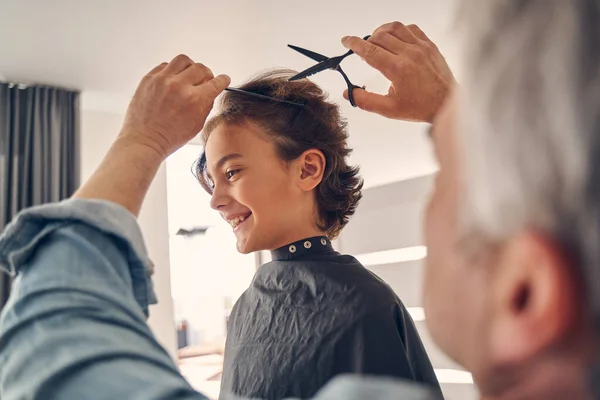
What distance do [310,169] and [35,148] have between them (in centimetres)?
205

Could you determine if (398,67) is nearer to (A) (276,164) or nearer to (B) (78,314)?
(A) (276,164)

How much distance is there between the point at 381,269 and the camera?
3.25m

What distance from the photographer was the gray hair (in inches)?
12.5

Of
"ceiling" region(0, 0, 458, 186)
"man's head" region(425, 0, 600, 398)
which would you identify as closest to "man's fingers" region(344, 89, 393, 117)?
"man's head" region(425, 0, 600, 398)

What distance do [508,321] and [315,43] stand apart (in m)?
2.42

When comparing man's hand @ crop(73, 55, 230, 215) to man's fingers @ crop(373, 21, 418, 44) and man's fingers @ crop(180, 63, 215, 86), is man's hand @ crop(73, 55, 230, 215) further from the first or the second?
man's fingers @ crop(373, 21, 418, 44)

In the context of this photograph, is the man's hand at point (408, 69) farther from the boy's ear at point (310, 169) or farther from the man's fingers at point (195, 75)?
the boy's ear at point (310, 169)

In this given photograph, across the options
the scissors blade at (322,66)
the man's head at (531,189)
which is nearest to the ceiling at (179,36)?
the scissors blade at (322,66)

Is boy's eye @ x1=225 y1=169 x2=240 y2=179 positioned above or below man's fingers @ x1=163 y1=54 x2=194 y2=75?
below

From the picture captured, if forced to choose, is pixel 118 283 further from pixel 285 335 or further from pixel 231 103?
pixel 231 103

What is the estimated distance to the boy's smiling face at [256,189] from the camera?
1.35 metres

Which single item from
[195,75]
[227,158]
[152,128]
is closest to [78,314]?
[152,128]

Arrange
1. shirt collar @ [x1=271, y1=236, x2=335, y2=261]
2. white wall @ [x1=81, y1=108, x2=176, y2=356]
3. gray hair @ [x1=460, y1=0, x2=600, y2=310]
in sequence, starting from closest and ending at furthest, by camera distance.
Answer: gray hair @ [x1=460, y1=0, x2=600, y2=310] < shirt collar @ [x1=271, y1=236, x2=335, y2=261] < white wall @ [x1=81, y1=108, x2=176, y2=356]

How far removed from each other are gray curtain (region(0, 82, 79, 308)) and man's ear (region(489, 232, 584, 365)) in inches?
113
